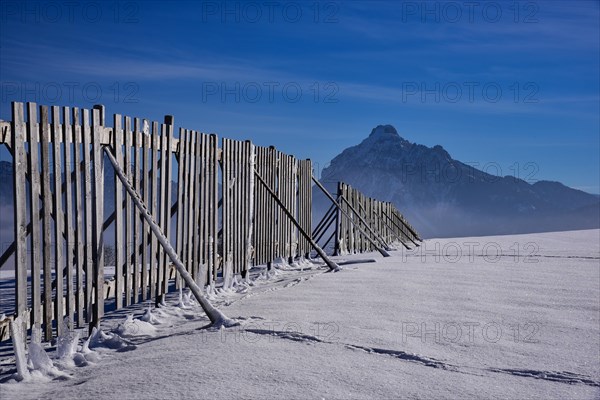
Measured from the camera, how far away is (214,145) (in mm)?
7402

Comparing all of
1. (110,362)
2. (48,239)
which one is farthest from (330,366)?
(48,239)

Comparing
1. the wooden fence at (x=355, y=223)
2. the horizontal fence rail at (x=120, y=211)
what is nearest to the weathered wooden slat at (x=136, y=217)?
the horizontal fence rail at (x=120, y=211)

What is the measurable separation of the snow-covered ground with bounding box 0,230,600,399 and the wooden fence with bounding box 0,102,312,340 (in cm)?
46

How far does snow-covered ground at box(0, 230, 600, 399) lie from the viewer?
3.30 m

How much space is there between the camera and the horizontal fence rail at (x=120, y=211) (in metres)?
4.37

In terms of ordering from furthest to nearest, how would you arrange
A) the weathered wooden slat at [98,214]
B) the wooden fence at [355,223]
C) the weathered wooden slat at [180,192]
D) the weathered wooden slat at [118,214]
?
the wooden fence at [355,223] < the weathered wooden slat at [180,192] < the weathered wooden slat at [118,214] < the weathered wooden slat at [98,214]

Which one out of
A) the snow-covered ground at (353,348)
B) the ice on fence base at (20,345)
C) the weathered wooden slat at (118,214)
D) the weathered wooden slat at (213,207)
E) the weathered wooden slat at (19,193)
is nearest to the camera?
the snow-covered ground at (353,348)

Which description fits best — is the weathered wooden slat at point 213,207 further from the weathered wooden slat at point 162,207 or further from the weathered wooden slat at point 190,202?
the weathered wooden slat at point 162,207

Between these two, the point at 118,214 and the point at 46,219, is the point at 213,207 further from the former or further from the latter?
the point at 46,219

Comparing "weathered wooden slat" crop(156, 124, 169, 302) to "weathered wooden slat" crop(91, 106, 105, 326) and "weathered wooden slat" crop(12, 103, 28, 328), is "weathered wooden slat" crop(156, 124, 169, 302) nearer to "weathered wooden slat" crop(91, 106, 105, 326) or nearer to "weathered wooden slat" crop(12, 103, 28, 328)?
"weathered wooden slat" crop(91, 106, 105, 326)

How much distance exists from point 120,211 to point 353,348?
261 centimetres

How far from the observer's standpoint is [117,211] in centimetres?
538

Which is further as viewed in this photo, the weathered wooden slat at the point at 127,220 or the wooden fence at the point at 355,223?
the wooden fence at the point at 355,223

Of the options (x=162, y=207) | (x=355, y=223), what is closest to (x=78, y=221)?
(x=162, y=207)
